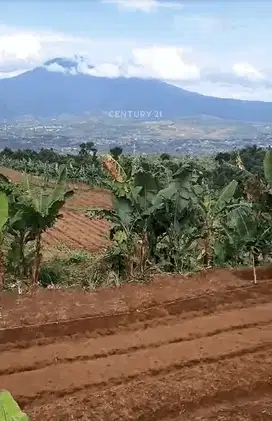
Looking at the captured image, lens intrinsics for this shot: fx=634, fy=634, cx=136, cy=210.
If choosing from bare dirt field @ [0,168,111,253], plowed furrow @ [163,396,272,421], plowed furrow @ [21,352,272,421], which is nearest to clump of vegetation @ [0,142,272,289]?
plowed furrow @ [21,352,272,421]

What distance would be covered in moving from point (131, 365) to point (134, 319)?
1257 millimetres

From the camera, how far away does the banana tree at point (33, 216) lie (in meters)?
8.74

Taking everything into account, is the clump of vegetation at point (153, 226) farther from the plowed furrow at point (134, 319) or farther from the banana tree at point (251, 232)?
the plowed furrow at point (134, 319)

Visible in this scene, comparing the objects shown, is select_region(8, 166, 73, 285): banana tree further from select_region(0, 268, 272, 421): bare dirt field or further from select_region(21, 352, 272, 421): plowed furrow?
select_region(21, 352, 272, 421): plowed furrow

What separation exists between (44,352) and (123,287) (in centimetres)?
229

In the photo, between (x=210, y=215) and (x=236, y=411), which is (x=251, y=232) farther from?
(x=236, y=411)

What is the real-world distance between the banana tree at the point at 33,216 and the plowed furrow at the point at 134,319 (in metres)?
1.80

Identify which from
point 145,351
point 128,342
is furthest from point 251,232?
point 145,351

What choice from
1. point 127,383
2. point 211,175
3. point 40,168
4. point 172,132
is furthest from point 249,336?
point 172,132

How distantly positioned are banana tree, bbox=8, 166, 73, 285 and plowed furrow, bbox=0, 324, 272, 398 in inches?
115

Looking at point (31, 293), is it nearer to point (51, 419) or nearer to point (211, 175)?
point (51, 419)

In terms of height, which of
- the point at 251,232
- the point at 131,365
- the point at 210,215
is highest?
the point at 210,215

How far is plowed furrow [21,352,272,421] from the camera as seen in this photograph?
520 centimetres

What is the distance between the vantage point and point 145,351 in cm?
654
